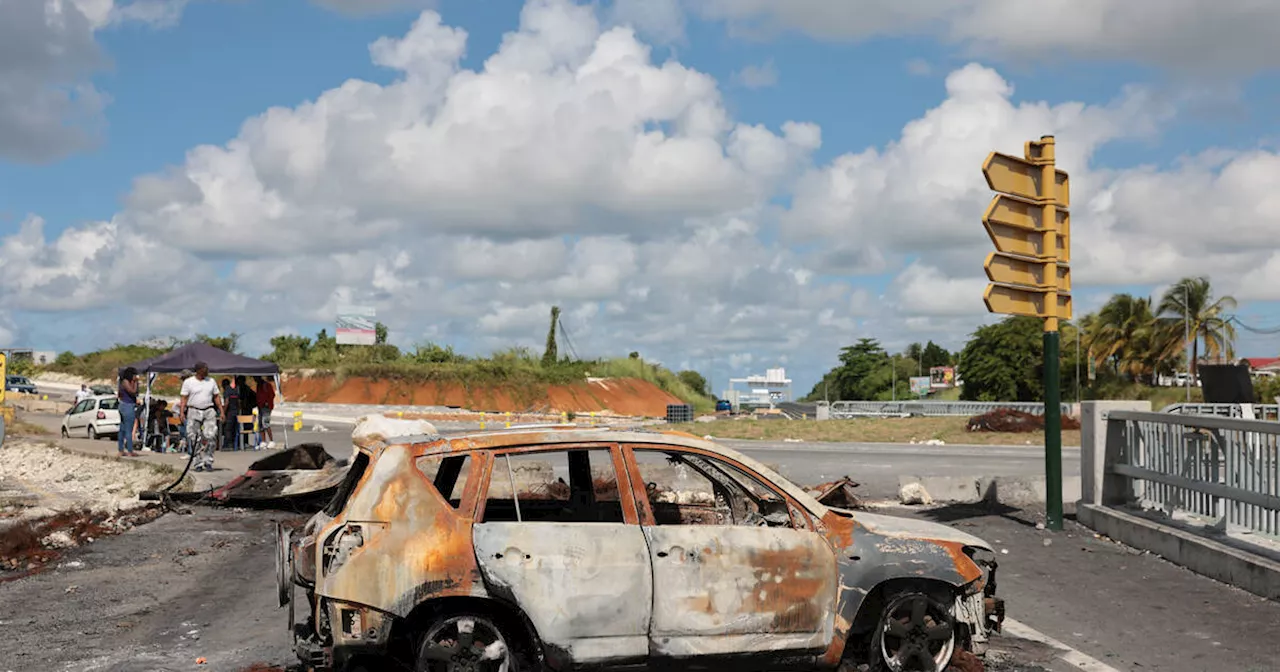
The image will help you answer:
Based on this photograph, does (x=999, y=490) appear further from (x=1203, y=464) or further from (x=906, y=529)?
(x=906, y=529)

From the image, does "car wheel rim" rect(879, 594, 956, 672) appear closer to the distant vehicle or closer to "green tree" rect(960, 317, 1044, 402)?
the distant vehicle

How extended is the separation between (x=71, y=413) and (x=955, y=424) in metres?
30.3

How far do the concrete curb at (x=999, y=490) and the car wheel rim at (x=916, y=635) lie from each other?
10.3 m

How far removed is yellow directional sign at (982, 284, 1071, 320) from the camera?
13453 millimetres

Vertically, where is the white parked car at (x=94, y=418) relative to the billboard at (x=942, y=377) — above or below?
below

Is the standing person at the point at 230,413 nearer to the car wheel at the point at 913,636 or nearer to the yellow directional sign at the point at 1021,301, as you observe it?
the yellow directional sign at the point at 1021,301

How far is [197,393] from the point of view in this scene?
71.9ft

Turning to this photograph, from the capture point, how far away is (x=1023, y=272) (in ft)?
45.1

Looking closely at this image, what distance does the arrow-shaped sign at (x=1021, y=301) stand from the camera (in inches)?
530

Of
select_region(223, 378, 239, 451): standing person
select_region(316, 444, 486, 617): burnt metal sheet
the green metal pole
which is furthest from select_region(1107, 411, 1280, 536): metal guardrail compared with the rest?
select_region(223, 378, 239, 451): standing person

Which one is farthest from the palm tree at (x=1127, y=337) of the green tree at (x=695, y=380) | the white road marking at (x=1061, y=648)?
the white road marking at (x=1061, y=648)

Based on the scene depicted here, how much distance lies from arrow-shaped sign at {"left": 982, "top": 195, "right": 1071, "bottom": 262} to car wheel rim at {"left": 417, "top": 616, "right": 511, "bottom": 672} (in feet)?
31.1

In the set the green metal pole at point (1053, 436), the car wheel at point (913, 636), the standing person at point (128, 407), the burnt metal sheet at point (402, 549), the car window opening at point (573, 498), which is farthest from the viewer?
the standing person at point (128, 407)

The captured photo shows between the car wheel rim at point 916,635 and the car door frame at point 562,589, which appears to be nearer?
the car door frame at point 562,589
